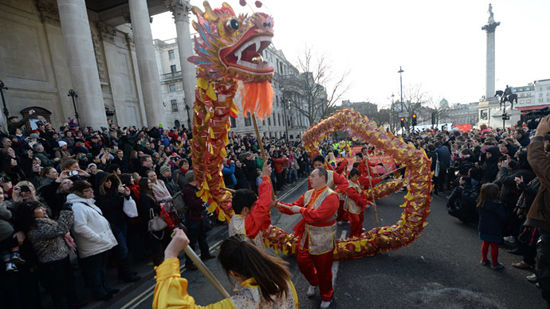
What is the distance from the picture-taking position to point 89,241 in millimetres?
3971

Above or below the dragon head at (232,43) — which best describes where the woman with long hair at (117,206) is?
below

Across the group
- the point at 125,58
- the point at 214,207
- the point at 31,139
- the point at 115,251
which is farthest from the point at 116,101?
the point at 214,207

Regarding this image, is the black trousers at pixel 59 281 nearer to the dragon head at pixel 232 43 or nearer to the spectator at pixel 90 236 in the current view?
the spectator at pixel 90 236

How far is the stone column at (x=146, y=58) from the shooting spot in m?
15.8

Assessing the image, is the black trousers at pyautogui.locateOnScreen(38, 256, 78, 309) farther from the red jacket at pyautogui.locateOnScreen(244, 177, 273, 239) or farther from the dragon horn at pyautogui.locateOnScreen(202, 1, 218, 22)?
the dragon horn at pyautogui.locateOnScreen(202, 1, 218, 22)

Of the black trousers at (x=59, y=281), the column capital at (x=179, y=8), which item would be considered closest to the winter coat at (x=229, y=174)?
the black trousers at (x=59, y=281)

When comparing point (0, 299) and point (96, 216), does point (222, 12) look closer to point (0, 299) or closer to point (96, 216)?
point (96, 216)

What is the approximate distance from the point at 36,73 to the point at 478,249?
22.5 meters

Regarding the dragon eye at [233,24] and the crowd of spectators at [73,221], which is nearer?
the dragon eye at [233,24]

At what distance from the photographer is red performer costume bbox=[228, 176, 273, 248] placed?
9.89ft

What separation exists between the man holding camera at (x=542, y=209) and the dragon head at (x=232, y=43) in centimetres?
332

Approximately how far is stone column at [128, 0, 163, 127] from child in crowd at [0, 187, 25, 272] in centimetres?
1464

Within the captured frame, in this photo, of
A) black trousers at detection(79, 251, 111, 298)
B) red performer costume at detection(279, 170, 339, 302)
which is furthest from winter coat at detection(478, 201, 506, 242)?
black trousers at detection(79, 251, 111, 298)

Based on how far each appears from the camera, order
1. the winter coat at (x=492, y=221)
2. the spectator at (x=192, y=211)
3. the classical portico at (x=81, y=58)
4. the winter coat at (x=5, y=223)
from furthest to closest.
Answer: the classical portico at (x=81, y=58), the spectator at (x=192, y=211), the winter coat at (x=492, y=221), the winter coat at (x=5, y=223)
